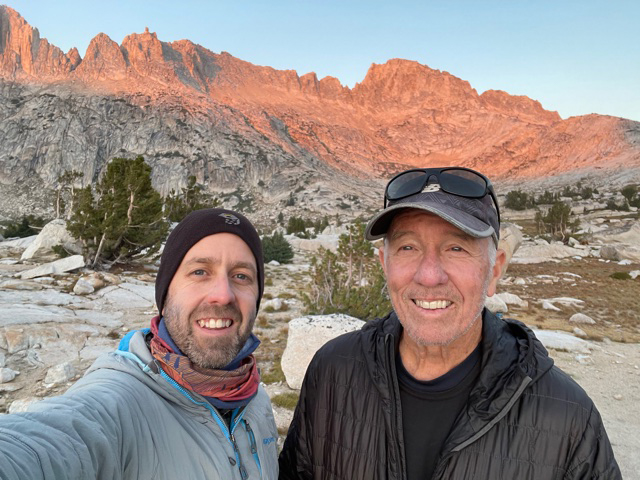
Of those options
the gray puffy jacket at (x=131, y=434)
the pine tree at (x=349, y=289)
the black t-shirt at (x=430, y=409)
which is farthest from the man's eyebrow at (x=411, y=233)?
the pine tree at (x=349, y=289)

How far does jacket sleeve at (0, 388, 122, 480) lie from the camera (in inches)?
33.8

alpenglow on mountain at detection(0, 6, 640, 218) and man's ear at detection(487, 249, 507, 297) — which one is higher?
alpenglow on mountain at detection(0, 6, 640, 218)

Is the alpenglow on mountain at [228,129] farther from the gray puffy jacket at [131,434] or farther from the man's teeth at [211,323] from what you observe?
the gray puffy jacket at [131,434]

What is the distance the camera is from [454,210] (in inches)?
63.4

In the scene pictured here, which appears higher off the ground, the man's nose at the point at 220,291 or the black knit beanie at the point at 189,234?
the black knit beanie at the point at 189,234

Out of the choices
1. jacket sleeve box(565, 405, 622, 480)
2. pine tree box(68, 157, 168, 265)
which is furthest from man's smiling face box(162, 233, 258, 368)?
pine tree box(68, 157, 168, 265)

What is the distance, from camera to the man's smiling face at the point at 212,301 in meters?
1.79

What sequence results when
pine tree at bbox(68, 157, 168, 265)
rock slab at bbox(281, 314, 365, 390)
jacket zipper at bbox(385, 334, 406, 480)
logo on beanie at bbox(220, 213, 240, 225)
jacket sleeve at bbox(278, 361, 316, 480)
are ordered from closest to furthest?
jacket zipper at bbox(385, 334, 406, 480) → jacket sleeve at bbox(278, 361, 316, 480) → logo on beanie at bbox(220, 213, 240, 225) → rock slab at bbox(281, 314, 365, 390) → pine tree at bbox(68, 157, 168, 265)

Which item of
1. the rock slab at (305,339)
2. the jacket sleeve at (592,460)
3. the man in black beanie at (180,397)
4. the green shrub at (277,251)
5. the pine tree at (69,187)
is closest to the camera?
the man in black beanie at (180,397)

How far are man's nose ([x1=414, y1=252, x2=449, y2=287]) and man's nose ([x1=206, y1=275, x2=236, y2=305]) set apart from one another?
0.98m

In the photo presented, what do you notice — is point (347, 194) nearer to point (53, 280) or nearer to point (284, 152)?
point (284, 152)

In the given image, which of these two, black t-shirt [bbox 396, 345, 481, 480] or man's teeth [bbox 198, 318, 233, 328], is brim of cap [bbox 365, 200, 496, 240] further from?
man's teeth [bbox 198, 318, 233, 328]

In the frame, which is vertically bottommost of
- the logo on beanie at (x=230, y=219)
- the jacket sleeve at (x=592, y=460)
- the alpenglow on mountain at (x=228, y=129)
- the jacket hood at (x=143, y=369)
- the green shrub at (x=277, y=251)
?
the green shrub at (x=277, y=251)

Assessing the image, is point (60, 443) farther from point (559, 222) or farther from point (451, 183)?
point (559, 222)
